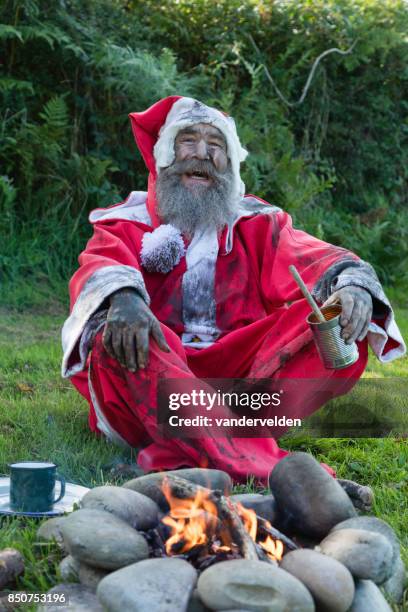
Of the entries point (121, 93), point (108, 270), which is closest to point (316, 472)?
point (108, 270)

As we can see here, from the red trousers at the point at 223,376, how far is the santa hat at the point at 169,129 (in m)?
0.81

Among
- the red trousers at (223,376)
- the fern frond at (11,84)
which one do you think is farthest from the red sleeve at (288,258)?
the fern frond at (11,84)

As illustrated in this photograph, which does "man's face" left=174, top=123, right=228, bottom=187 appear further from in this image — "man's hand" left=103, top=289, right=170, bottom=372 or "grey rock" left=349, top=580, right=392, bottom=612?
"grey rock" left=349, top=580, right=392, bottom=612

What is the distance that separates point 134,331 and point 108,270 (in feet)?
1.21

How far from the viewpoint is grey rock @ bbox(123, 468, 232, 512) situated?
2336 mm

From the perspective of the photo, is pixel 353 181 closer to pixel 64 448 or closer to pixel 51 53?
pixel 51 53

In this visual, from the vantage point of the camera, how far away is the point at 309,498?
2332 millimetres

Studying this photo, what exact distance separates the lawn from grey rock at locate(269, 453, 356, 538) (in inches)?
10.3

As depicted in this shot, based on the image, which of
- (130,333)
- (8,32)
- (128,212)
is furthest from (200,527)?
(8,32)

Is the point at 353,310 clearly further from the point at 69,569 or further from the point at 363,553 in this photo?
the point at 69,569

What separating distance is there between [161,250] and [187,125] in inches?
27.3

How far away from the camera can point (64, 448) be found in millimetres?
3400

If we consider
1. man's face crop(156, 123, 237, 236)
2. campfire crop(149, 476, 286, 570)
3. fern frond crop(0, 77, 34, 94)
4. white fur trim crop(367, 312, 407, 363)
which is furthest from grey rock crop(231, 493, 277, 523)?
fern frond crop(0, 77, 34, 94)

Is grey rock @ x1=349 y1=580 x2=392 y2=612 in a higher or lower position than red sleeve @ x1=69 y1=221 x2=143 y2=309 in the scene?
lower
